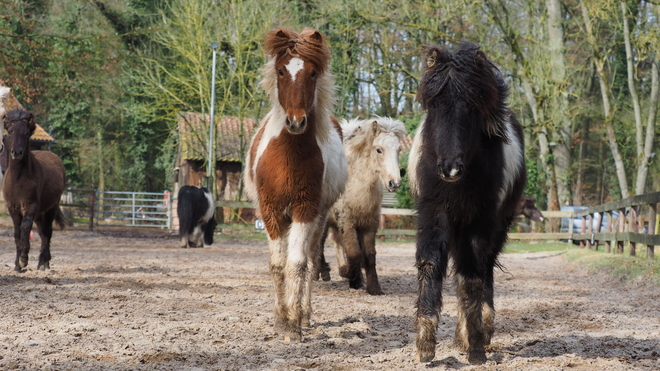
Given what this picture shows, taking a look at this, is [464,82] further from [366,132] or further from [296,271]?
[366,132]

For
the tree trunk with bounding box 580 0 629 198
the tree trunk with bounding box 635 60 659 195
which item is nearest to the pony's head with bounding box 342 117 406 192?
the tree trunk with bounding box 580 0 629 198

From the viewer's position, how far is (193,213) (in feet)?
56.6

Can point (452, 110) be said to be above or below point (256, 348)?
above

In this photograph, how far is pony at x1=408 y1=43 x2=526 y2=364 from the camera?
14.4ft

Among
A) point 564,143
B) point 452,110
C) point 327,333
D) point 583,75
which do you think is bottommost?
point 327,333

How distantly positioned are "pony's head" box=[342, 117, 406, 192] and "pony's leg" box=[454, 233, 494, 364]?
372 cm

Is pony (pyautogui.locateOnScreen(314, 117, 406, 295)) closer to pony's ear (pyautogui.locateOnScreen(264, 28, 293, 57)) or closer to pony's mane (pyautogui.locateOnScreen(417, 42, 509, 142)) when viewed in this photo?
pony's ear (pyautogui.locateOnScreen(264, 28, 293, 57))

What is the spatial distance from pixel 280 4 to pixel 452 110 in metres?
24.7

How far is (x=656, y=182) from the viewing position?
3491cm

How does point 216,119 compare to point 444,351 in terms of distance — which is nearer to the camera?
point 444,351

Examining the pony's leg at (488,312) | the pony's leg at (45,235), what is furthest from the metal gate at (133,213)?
the pony's leg at (488,312)

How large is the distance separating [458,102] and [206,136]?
1070 inches

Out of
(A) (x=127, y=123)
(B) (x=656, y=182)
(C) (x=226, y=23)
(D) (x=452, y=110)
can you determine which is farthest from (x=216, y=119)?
(D) (x=452, y=110)

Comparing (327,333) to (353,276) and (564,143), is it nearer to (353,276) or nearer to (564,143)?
(353,276)
